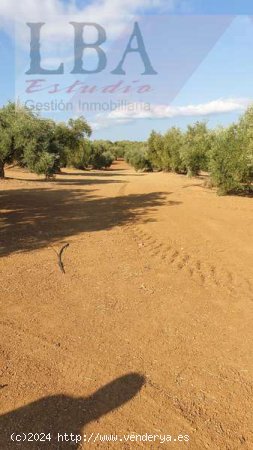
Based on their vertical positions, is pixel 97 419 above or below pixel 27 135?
below

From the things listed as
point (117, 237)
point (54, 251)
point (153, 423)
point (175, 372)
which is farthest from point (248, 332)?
point (117, 237)

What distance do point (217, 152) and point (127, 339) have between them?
1840 cm

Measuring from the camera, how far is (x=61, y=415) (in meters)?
3.89

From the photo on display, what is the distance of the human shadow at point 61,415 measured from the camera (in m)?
3.57

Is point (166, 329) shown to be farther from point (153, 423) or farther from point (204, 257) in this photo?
point (204, 257)

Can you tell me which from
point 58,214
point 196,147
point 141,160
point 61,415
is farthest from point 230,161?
point 141,160

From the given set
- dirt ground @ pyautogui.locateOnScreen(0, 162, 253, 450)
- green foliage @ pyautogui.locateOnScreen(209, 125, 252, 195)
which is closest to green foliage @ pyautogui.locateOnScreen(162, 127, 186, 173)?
green foliage @ pyautogui.locateOnScreen(209, 125, 252, 195)

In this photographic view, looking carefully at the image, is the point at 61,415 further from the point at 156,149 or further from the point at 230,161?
the point at 156,149

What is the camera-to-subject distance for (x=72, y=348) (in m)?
5.13

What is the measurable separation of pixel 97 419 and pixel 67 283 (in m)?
3.78

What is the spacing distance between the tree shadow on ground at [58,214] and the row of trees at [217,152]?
11.3 feet

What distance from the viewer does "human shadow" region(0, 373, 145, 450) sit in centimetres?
357

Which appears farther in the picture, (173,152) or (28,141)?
(173,152)

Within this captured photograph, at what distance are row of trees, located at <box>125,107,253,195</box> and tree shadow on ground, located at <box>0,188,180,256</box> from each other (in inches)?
136
